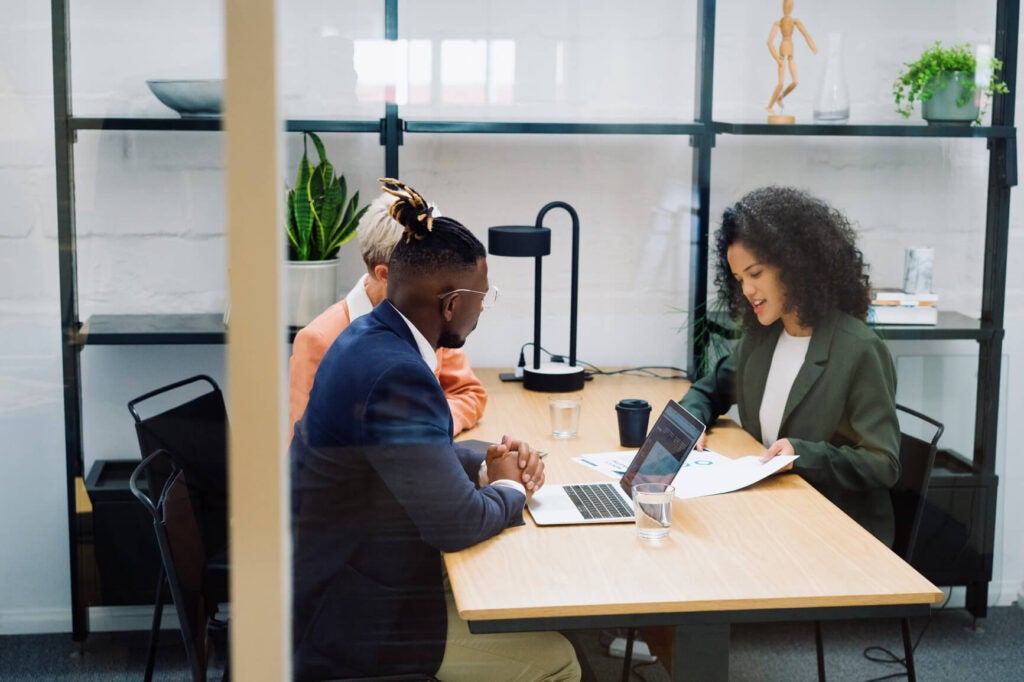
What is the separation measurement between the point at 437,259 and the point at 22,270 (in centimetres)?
95

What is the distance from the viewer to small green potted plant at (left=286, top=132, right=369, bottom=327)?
4.64ft

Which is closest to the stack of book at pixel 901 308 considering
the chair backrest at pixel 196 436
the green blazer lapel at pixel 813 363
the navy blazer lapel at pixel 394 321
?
the green blazer lapel at pixel 813 363

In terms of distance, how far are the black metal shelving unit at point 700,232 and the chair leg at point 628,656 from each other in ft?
2.10

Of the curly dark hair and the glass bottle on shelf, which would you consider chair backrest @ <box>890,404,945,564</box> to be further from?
the glass bottle on shelf

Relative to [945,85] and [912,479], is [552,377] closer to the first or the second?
[912,479]

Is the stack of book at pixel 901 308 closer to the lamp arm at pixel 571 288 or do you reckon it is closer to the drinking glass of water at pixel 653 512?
the lamp arm at pixel 571 288

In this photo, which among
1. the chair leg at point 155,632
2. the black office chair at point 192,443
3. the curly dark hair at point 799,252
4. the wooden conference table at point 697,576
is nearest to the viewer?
the wooden conference table at point 697,576

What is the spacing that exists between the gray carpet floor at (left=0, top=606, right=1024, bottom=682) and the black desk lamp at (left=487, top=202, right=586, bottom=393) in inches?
21.5

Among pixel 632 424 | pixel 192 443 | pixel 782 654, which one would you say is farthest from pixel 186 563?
pixel 782 654

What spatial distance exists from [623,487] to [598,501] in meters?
0.07

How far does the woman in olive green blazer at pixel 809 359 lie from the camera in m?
1.83

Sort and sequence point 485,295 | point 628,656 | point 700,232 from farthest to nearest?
point 700,232 → point 485,295 → point 628,656

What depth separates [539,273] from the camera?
6.57 ft

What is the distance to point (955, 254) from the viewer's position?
7.00ft
